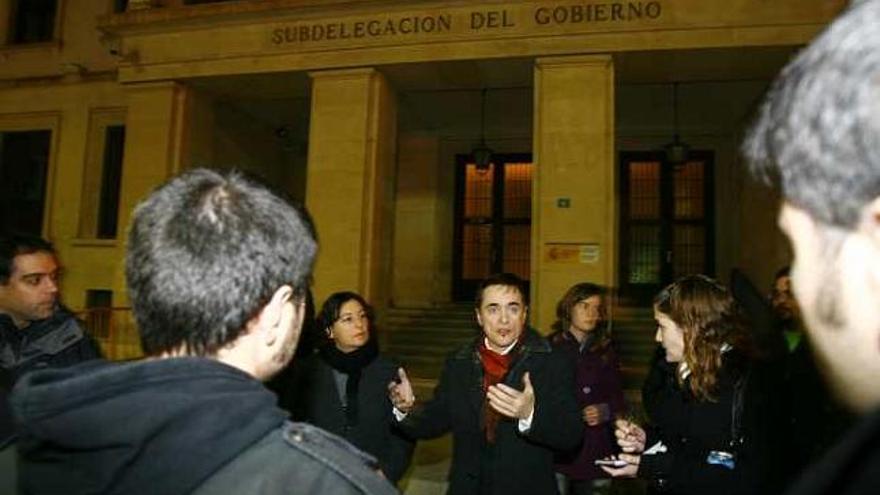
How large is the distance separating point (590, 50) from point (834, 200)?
9.23 m

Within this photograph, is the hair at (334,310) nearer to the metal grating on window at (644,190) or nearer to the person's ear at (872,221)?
the person's ear at (872,221)

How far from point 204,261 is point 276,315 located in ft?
0.65

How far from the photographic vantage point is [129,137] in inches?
446

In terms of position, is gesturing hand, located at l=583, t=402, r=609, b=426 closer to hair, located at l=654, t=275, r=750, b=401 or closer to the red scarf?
the red scarf

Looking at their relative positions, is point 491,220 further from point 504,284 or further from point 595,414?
point 504,284

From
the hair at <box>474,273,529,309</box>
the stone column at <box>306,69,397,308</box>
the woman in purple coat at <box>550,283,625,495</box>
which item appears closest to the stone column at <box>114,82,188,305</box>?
the stone column at <box>306,69,397,308</box>

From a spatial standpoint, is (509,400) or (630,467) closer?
(509,400)

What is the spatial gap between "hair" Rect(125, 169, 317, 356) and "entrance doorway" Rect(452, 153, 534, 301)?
13.6 m

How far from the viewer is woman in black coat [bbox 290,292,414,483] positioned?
3721mm

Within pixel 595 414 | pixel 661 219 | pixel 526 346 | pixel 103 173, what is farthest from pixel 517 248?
pixel 526 346

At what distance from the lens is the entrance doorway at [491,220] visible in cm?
1491

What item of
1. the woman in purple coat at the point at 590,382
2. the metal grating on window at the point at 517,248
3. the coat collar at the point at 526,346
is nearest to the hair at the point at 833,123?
the coat collar at the point at 526,346

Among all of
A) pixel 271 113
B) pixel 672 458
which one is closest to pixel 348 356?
pixel 672 458

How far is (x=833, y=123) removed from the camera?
78 centimetres
